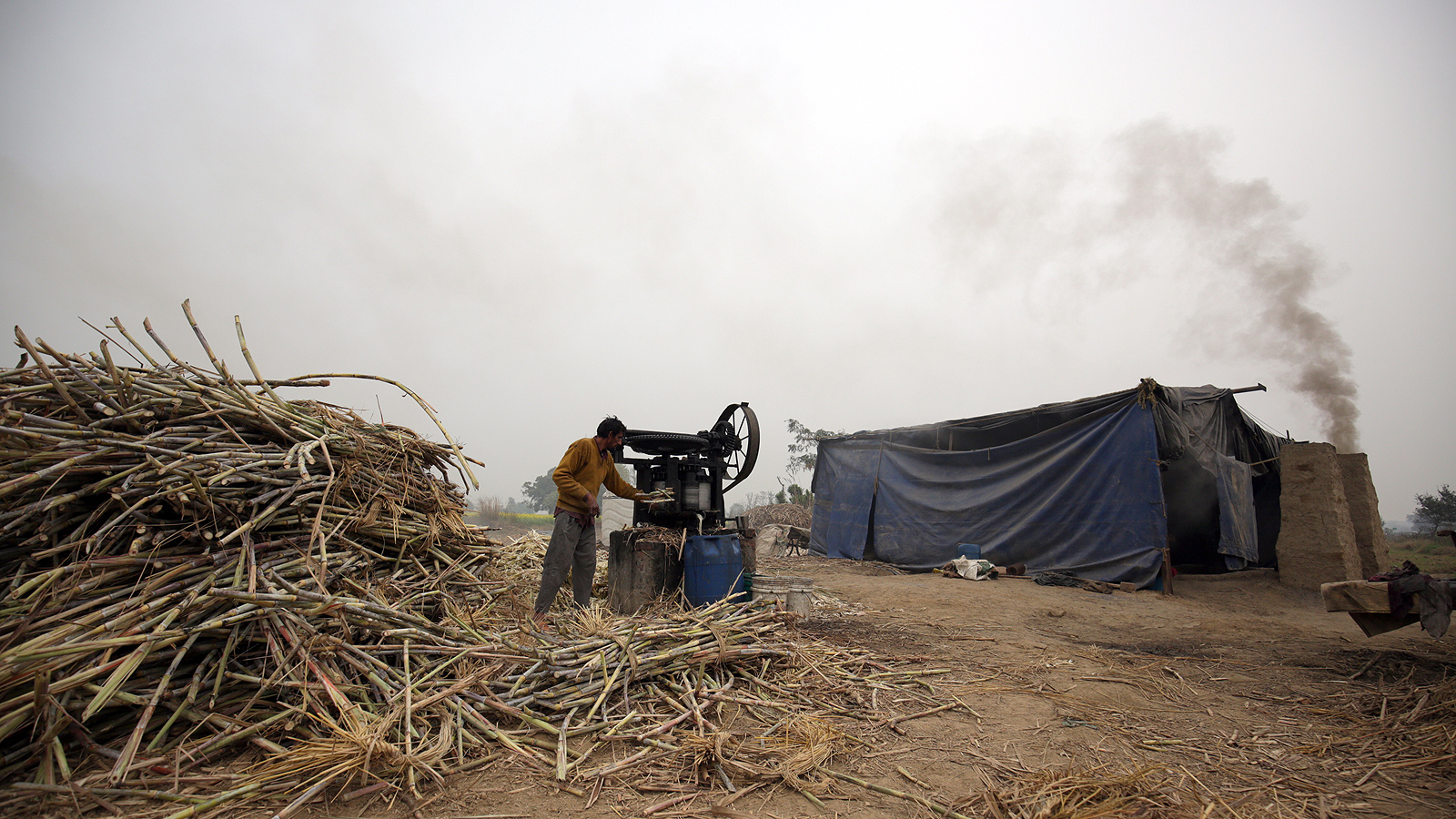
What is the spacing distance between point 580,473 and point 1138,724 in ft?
12.1

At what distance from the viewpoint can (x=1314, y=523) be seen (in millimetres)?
7492

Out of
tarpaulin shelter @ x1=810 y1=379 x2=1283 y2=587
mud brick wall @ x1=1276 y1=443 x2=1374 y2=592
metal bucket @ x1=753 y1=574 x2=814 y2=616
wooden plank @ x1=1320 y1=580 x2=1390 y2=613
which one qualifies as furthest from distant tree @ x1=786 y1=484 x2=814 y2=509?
wooden plank @ x1=1320 y1=580 x2=1390 y2=613

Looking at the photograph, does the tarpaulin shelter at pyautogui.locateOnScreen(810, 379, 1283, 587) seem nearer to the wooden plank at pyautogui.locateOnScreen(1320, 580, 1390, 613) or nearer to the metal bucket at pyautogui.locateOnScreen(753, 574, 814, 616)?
the wooden plank at pyautogui.locateOnScreen(1320, 580, 1390, 613)

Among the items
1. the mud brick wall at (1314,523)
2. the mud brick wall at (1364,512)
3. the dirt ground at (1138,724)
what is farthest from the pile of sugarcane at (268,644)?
the mud brick wall at (1364,512)

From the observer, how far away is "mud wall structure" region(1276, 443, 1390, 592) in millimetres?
7340

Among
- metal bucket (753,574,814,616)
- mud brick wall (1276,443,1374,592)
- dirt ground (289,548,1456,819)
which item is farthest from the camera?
mud brick wall (1276,443,1374,592)

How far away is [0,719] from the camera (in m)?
1.88

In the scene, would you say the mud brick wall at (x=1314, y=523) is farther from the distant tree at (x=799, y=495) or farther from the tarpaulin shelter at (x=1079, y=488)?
the distant tree at (x=799, y=495)

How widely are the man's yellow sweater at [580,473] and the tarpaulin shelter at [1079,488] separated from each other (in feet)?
23.2

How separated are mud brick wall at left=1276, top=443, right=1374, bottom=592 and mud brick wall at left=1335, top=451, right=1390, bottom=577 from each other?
1.09 ft

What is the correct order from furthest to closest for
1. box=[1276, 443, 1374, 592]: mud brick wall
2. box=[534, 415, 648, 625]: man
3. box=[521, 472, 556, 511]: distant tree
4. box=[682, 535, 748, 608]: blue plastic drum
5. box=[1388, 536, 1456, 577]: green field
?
1. box=[521, 472, 556, 511]: distant tree
2. box=[1388, 536, 1456, 577]: green field
3. box=[1276, 443, 1374, 592]: mud brick wall
4. box=[682, 535, 748, 608]: blue plastic drum
5. box=[534, 415, 648, 625]: man

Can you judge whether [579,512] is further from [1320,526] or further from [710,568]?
[1320,526]

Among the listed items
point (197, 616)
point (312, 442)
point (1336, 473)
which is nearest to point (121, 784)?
point (197, 616)

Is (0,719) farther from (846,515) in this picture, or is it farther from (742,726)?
(846,515)
